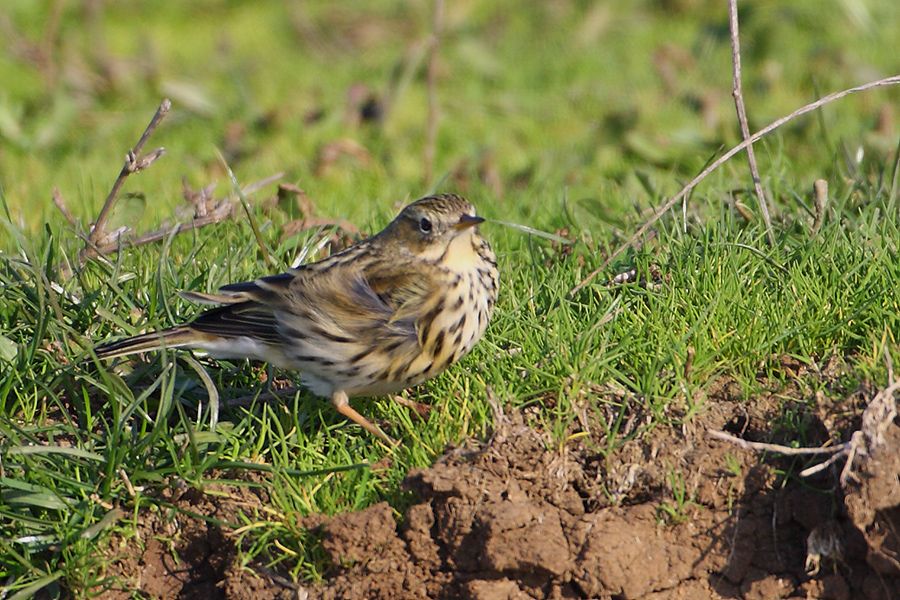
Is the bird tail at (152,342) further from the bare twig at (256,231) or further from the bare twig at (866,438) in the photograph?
the bare twig at (866,438)

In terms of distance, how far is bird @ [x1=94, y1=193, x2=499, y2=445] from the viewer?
4.72 metres

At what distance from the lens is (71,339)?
198 inches

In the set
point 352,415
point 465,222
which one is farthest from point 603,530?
point 465,222

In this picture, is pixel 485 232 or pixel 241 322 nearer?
pixel 241 322

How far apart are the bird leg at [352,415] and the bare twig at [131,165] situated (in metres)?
1.24

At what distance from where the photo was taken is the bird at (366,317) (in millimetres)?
4723

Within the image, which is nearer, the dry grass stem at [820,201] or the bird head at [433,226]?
the bird head at [433,226]

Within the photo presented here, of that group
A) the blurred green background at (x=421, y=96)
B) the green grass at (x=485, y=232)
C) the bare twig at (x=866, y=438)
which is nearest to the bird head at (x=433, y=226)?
the green grass at (x=485, y=232)

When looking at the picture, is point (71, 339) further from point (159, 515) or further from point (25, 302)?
point (159, 515)

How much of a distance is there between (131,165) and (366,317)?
1179mm

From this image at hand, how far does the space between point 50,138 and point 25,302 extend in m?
3.95

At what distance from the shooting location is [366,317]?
15.9 ft

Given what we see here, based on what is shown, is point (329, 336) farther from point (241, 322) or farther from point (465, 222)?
point (465, 222)

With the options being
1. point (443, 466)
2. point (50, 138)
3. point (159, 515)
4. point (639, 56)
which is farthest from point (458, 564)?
point (639, 56)
